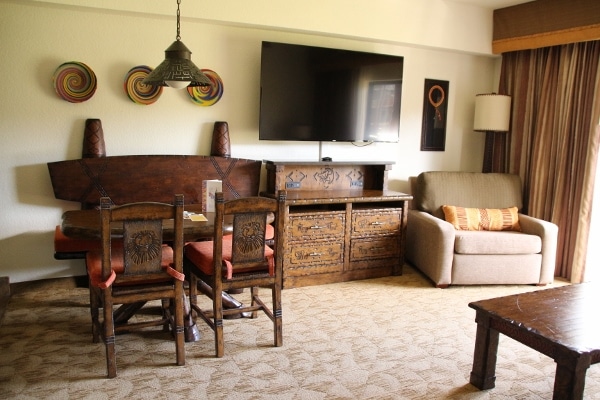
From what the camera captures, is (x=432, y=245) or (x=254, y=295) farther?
(x=432, y=245)

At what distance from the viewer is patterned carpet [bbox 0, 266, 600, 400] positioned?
7.95ft

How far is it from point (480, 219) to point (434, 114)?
1223 mm

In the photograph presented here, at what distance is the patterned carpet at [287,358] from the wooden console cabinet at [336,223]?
43 cm

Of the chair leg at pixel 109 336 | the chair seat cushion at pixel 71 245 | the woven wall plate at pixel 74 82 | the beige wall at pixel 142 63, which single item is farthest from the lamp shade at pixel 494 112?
the chair leg at pixel 109 336

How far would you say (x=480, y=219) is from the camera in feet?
14.2

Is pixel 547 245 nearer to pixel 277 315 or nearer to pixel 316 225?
pixel 316 225

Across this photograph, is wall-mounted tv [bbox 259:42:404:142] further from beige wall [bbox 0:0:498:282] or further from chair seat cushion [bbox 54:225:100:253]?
chair seat cushion [bbox 54:225:100:253]

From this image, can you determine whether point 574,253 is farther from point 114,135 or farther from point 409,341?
point 114,135

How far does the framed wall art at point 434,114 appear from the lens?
4.86 m

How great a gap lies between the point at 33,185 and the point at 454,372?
318 cm

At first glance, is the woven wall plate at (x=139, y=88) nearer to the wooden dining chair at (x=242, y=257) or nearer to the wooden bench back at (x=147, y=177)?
the wooden bench back at (x=147, y=177)

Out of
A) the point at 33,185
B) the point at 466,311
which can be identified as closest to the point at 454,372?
the point at 466,311

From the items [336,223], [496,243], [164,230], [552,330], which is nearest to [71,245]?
[164,230]

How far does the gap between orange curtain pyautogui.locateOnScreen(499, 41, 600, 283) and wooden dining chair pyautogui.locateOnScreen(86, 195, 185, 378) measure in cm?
348
